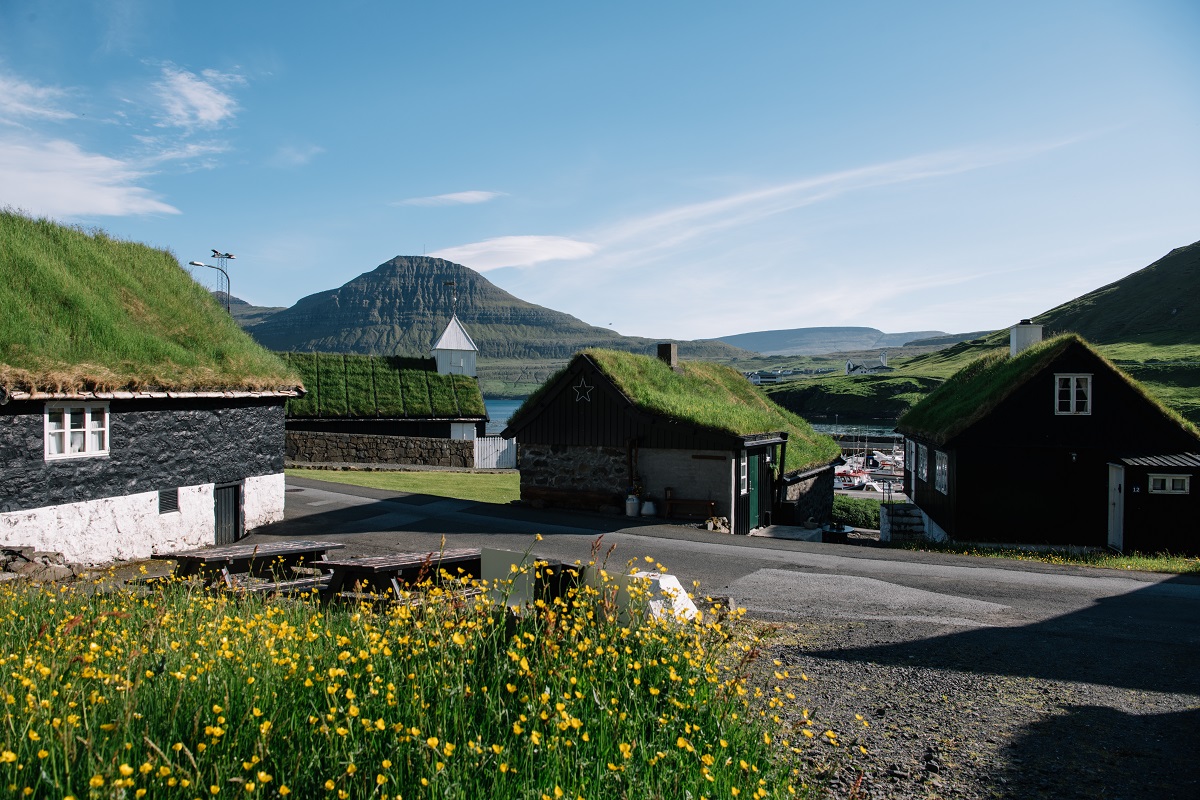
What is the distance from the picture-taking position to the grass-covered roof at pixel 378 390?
3909cm

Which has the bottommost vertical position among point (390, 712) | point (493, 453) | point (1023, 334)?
point (493, 453)

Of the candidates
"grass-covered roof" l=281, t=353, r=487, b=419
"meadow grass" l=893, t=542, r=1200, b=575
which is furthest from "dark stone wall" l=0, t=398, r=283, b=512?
"grass-covered roof" l=281, t=353, r=487, b=419

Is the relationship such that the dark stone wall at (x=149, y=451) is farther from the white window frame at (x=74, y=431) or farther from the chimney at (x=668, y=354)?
the chimney at (x=668, y=354)

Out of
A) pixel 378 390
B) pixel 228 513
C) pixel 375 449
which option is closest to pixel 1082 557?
pixel 228 513

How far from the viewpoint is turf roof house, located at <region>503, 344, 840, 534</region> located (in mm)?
22047

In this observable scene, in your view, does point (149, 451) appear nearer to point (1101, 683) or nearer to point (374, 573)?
point (374, 573)

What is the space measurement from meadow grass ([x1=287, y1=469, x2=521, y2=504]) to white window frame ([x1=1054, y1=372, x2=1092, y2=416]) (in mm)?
17504

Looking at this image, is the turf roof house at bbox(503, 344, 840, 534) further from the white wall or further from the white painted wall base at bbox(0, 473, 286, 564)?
the white wall

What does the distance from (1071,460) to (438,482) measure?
72.5 feet

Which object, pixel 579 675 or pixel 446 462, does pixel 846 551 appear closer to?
pixel 579 675

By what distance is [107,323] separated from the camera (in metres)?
17.4

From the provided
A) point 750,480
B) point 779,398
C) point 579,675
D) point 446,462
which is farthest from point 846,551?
point 779,398

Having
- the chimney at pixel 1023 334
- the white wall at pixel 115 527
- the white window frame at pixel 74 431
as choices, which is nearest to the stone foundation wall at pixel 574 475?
the white wall at pixel 115 527

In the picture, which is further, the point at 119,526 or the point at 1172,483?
the point at 1172,483
